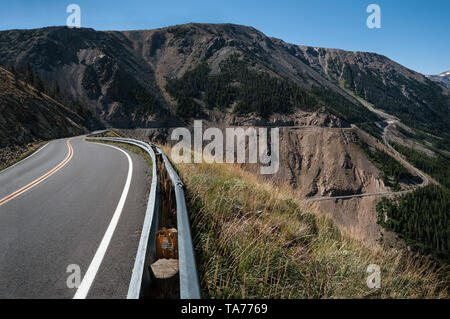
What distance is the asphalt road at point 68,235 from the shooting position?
2.83 m

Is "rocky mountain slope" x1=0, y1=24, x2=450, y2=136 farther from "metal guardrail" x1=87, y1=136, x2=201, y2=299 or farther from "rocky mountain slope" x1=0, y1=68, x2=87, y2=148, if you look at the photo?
"metal guardrail" x1=87, y1=136, x2=201, y2=299

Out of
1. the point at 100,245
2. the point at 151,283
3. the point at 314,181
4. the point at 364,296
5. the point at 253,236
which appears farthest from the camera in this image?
the point at 314,181

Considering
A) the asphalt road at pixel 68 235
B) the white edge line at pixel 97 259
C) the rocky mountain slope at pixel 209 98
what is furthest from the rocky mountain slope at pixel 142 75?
the white edge line at pixel 97 259

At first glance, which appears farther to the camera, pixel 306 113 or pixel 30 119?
pixel 306 113

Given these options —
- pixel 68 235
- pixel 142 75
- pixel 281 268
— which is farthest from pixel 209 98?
pixel 281 268

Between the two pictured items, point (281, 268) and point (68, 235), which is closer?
point (281, 268)

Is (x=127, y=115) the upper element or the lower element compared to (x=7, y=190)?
upper

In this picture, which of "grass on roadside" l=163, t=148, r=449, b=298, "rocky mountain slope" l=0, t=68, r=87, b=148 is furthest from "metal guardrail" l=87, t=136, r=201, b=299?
"rocky mountain slope" l=0, t=68, r=87, b=148

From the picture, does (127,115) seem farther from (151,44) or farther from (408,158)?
(408,158)

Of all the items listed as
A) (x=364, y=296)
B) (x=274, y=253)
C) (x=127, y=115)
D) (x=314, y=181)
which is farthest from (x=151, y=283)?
(x=127, y=115)

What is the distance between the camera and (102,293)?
2.67 m

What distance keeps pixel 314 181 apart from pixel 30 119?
243 ft

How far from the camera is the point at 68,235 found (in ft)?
13.7

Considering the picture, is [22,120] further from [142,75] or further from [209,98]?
[142,75]
